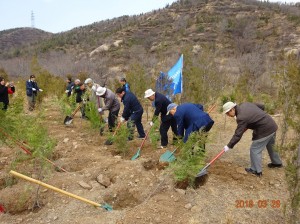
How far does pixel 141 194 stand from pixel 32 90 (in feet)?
23.6

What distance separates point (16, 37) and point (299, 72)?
66293mm

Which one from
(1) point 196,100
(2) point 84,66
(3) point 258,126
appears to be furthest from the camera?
(2) point 84,66

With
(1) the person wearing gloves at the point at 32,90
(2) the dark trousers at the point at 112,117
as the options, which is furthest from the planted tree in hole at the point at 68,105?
(1) the person wearing gloves at the point at 32,90

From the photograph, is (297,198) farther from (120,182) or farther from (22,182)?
(22,182)

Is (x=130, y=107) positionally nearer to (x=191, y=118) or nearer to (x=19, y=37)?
(x=191, y=118)

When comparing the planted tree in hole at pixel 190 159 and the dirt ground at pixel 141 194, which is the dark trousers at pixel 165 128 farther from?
the planted tree in hole at pixel 190 159

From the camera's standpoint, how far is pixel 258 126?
474 centimetres

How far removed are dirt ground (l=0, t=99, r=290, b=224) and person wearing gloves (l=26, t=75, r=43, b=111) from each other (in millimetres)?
4433

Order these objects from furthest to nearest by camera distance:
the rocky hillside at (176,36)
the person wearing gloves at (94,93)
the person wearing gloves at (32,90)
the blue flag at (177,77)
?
the rocky hillside at (176,36), the person wearing gloves at (32,90), the blue flag at (177,77), the person wearing gloves at (94,93)

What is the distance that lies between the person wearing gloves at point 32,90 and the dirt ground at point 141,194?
4433mm

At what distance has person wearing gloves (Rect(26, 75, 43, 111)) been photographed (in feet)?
33.2

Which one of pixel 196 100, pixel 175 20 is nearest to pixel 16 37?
pixel 175 20

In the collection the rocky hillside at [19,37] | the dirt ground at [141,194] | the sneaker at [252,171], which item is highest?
the rocky hillside at [19,37]

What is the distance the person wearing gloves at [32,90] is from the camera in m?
10.1
